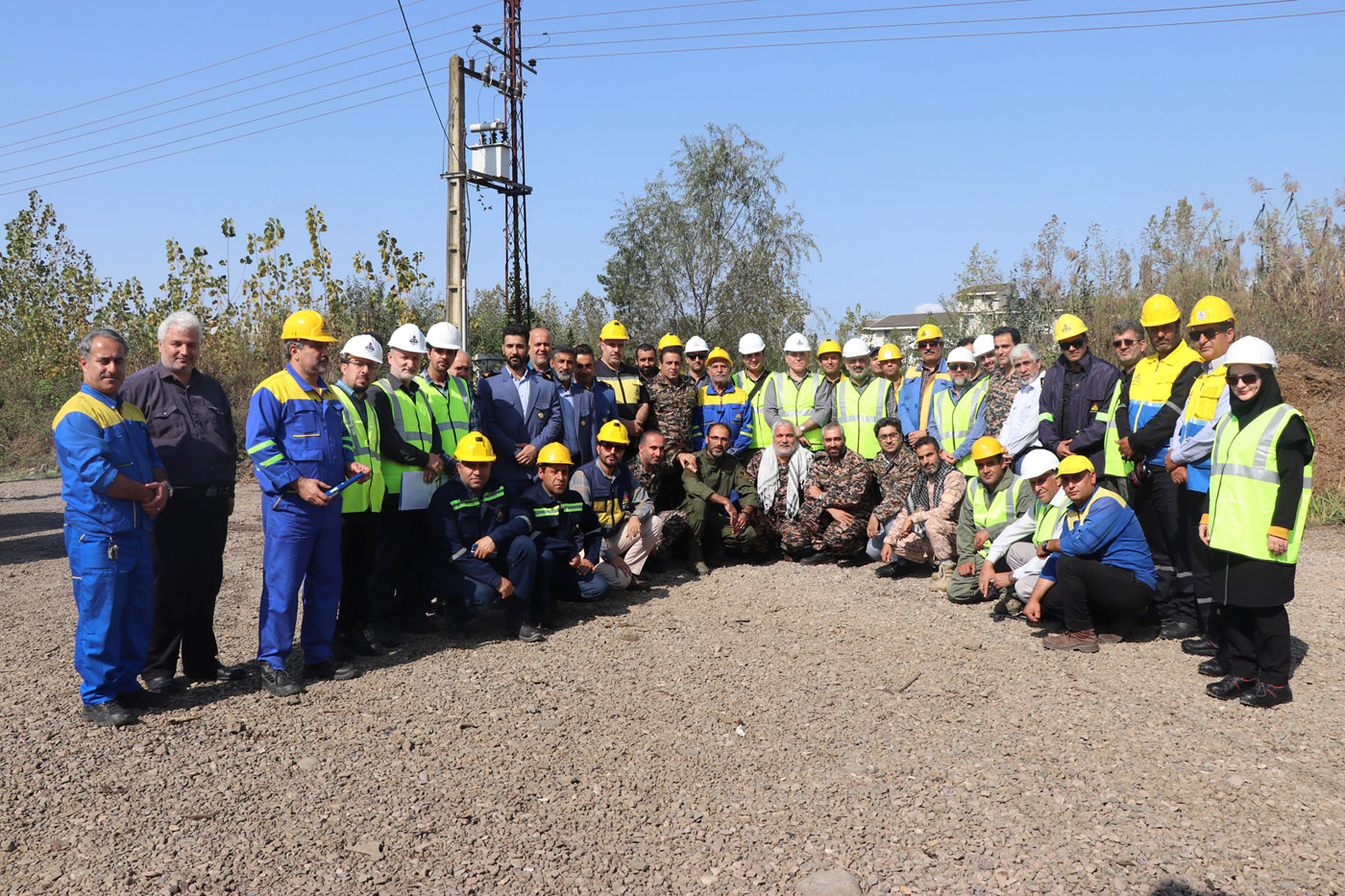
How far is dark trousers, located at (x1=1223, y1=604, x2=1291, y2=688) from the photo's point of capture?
470 cm

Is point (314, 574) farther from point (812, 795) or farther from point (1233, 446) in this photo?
point (1233, 446)

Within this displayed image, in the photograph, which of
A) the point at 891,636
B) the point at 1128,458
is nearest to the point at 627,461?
the point at 891,636

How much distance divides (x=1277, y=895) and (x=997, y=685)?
2092 mm

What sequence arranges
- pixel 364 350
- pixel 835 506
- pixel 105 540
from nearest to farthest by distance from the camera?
pixel 105 540 < pixel 364 350 < pixel 835 506

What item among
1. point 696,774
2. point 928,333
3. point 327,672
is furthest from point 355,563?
point 928,333

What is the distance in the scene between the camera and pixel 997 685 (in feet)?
16.6

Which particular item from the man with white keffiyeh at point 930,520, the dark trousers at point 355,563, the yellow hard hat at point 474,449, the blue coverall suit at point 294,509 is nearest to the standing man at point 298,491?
the blue coverall suit at point 294,509

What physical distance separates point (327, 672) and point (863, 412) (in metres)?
5.12

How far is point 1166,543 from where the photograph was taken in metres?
6.15

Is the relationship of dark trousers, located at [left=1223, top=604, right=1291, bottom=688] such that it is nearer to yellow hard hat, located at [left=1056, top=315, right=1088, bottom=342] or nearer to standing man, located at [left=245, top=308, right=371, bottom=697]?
yellow hard hat, located at [left=1056, top=315, right=1088, bottom=342]

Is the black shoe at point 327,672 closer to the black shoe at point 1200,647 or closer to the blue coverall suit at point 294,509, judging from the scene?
the blue coverall suit at point 294,509

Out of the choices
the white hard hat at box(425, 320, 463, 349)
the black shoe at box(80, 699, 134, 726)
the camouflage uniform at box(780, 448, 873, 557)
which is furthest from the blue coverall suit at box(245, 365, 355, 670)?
the camouflage uniform at box(780, 448, 873, 557)

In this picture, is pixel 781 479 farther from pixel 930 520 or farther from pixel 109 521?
pixel 109 521

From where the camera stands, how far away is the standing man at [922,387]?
329 inches
